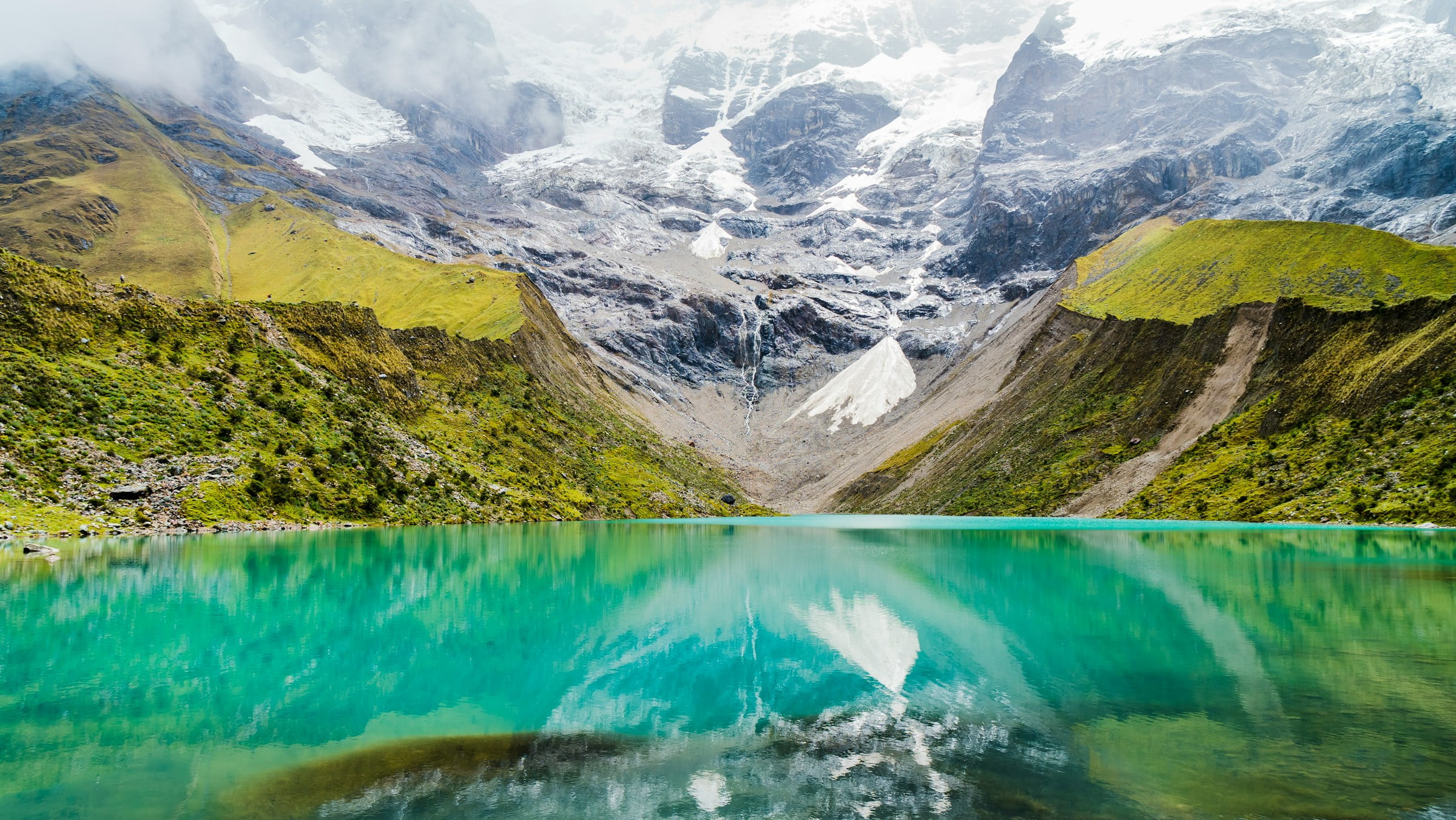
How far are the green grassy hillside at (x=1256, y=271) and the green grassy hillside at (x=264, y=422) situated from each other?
10163 cm

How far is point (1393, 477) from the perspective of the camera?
72875 millimetres

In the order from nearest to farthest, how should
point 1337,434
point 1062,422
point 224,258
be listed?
point 1337,434 < point 1062,422 < point 224,258

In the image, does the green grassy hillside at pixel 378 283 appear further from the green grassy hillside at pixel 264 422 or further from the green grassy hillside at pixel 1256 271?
the green grassy hillside at pixel 1256 271

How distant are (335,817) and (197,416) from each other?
229ft

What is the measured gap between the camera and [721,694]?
1894 cm

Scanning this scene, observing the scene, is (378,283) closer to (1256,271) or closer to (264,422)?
(264,422)

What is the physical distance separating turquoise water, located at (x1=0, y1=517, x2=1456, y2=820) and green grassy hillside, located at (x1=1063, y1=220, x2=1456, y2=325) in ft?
306

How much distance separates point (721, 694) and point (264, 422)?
7088 centimetres

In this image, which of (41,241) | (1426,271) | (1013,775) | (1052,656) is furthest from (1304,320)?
(41,241)

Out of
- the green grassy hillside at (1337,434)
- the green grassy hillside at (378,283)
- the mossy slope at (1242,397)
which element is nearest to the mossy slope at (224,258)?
the green grassy hillside at (378,283)

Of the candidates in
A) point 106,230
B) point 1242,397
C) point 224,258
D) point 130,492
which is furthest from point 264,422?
point 106,230

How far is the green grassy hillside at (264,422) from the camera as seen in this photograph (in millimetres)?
55812

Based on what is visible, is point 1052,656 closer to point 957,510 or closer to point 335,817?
point 335,817

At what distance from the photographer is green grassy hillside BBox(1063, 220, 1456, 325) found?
105500 millimetres
